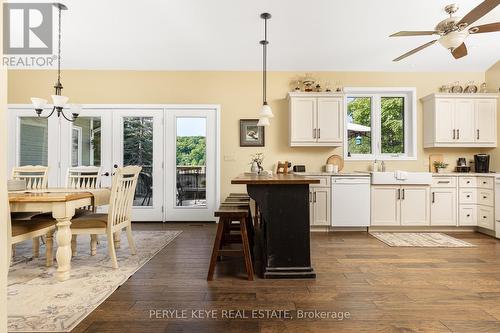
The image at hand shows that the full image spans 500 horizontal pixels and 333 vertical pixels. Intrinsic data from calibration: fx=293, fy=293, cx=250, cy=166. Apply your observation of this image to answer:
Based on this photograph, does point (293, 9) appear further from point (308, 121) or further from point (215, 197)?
point (215, 197)

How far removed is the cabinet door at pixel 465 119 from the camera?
15.9ft

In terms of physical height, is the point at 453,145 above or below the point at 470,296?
above

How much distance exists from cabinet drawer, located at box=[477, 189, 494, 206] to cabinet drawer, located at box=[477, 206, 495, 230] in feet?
0.25

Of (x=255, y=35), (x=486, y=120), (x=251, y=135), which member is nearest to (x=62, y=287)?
(x=251, y=135)

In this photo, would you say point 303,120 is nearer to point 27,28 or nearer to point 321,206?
point 321,206

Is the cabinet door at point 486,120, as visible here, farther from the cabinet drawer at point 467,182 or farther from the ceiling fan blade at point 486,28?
the ceiling fan blade at point 486,28

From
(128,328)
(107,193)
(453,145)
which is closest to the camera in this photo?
(128,328)

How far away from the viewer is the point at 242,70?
5.28 metres

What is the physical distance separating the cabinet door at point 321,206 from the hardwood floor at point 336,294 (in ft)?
3.88

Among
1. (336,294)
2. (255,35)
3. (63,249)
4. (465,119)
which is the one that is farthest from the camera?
(465,119)

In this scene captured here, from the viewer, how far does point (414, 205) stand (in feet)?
15.2

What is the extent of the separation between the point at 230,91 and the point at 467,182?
418 cm

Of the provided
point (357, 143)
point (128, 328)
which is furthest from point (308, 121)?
point (128, 328)

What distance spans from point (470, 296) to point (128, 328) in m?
2.48
